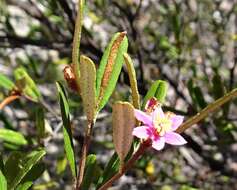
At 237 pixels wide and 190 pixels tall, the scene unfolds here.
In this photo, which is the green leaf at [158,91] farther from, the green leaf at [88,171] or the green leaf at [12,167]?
the green leaf at [12,167]

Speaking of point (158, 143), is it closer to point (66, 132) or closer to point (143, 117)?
point (143, 117)

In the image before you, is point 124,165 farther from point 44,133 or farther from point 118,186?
point 118,186

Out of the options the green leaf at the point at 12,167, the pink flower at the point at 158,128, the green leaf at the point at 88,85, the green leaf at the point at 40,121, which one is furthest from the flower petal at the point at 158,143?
the green leaf at the point at 40,121

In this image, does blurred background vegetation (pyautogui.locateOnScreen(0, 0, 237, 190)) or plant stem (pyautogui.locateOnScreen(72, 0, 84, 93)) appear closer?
plant stem (pyautogui.locateOnScreen(72, 0, 84, 93))

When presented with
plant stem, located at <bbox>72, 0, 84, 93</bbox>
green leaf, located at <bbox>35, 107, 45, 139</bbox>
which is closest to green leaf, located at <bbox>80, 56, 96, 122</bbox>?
plant stem, located at <bbox>72, 0, 84, 93</bbox>

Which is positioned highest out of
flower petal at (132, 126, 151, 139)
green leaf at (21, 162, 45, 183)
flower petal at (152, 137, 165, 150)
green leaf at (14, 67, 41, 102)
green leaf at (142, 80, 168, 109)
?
green leaf at (14, 67, 41, 102)

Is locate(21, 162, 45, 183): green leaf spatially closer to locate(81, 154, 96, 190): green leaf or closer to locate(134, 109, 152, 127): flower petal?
locate(81, 154, 96, 190): green leaf

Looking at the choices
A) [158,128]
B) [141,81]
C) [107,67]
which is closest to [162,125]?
[158,128]
